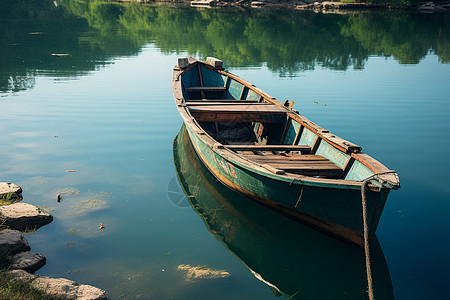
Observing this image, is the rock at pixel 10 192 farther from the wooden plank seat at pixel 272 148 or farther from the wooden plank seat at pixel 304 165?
the wooden plank seat at pixel 304 165

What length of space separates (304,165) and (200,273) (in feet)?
9.40

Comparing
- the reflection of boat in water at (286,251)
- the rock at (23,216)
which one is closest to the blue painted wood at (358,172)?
the reflection of boat in water at (286,251)

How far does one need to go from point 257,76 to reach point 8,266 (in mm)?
15752

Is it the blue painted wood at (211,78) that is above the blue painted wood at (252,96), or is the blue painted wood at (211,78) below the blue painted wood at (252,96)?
above

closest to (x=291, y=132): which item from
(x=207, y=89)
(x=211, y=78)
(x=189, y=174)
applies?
(x=189, y=174)

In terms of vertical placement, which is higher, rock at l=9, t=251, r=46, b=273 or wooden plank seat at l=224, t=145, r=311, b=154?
wooden plank seat at l=224, t=145, r=311, b=154

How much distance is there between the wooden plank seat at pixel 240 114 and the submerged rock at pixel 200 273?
466 centimetres

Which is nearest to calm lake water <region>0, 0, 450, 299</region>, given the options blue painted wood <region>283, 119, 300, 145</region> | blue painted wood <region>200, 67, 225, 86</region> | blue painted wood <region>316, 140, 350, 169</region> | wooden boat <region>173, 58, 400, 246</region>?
wooden boat <region>173, 58, 400, 246</region>

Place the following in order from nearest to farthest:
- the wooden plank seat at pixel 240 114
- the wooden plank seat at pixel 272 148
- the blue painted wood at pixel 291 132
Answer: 1. the wooden plank seat at pixel 272 148
2. the blue painted wood at pixel 291 132
3. the wooden plank seat at pixel 240 114

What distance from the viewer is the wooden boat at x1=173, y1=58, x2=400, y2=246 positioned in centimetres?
574

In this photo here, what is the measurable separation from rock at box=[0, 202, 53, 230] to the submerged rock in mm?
2761

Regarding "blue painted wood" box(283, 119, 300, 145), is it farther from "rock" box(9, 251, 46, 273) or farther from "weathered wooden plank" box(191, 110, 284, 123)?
"rock" box(9, 251, 46, 273)

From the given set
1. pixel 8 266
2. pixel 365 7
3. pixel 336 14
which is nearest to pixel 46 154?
pixel 8 266

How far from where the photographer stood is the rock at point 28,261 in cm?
541
